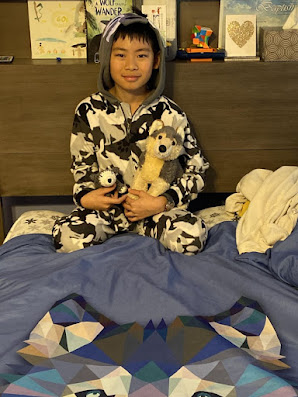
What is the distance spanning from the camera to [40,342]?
129 cm

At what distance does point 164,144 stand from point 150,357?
30.9 inches

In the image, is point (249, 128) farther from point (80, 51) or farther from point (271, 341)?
point (271, 341)

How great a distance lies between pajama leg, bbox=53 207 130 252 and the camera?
181 centimetres

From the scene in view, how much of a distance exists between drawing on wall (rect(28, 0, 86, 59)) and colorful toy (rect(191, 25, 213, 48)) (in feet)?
1.42

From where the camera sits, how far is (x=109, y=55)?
1.86 metres

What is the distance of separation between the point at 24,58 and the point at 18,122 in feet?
0.97

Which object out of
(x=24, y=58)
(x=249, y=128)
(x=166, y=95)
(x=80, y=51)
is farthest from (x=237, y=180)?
(x=24, y=58)

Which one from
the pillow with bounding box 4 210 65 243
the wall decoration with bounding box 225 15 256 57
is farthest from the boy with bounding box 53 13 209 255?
the wall decoration with bounding box 225 15 256 57

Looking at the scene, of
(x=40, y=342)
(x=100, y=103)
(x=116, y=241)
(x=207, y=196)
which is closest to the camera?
(x=40, y=342)

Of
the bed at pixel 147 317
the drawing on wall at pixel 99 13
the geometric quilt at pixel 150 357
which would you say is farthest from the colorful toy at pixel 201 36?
the geometric quilt at pixel 150 357

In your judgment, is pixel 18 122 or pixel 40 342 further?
pixel 18 122

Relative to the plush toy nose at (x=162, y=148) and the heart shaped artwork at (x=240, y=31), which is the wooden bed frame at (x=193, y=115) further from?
the plush toy nose at (x=162, y=148)

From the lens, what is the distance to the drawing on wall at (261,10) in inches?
83.7

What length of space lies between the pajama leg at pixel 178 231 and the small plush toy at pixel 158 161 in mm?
92
